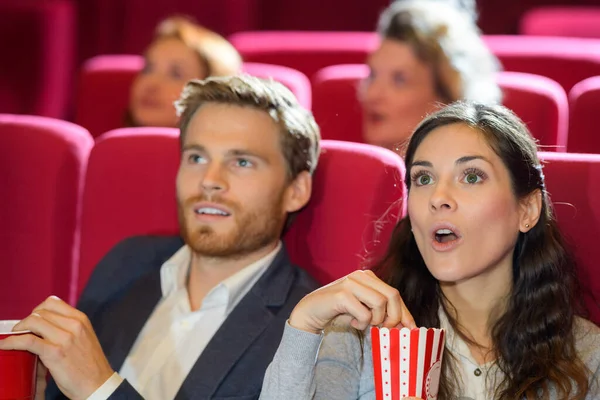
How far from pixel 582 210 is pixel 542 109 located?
0.78 metres

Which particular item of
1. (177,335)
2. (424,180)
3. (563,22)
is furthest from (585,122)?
(563,22)

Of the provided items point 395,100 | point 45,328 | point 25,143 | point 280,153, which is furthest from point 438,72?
point 45,328

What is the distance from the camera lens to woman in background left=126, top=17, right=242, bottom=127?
2.74 metres

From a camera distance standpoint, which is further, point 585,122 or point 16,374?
point 585,122

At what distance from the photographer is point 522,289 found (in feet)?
4.67

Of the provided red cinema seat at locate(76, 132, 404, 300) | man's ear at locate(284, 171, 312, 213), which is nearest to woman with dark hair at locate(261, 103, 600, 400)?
red cinema seat at locate(76, 132, 404, 300)

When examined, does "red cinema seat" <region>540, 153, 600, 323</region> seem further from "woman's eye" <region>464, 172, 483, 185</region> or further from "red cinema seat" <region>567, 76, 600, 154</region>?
"red cinema seat" <region>567, 76, 600, 154</region>

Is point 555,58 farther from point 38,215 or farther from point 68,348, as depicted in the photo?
point 68,348

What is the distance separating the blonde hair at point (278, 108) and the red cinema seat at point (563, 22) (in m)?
2.00

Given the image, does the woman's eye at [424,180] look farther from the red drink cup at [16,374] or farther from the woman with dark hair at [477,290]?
the red drink cup at [16,374]

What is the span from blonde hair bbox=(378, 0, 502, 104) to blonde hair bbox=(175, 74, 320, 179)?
78 cm

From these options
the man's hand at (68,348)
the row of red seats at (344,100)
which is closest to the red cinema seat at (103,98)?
the row of red seats at (344,100)

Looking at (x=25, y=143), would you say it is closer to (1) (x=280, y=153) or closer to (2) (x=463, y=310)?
(1) (x=280, y=153)

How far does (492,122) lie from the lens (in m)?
1.38
